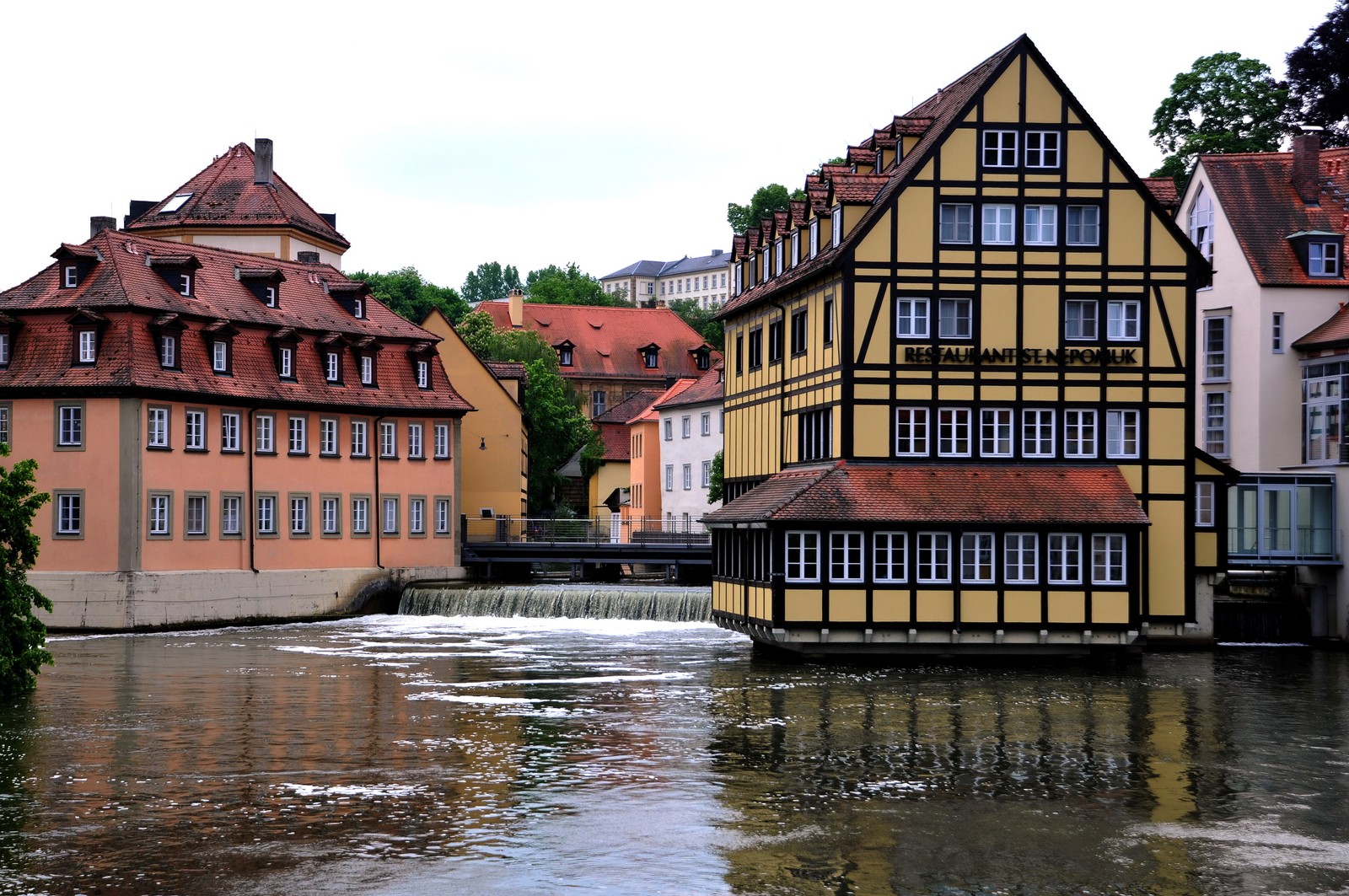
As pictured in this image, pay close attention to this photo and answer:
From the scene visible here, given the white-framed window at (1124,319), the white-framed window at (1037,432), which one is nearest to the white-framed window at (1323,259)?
the white-framed window at (1124,319)

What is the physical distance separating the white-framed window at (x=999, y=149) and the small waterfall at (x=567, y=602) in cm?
1754

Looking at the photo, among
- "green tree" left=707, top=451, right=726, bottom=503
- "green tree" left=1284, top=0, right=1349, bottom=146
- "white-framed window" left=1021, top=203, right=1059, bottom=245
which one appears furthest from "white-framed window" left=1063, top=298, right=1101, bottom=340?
"green tree" left=707, top=451, right=726, bottom=503

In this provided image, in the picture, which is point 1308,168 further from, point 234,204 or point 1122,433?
point 234,204

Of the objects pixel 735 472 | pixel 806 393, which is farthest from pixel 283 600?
pixel 806 393

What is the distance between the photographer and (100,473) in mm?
55062

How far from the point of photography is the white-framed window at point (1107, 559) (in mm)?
42688

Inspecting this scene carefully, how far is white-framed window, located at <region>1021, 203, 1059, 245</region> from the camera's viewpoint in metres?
44.9

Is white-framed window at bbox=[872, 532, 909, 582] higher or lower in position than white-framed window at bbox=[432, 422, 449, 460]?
lower

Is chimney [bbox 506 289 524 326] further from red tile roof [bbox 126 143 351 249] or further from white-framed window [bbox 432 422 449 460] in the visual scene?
Result: white-framed window [bbox 432 422 449 460]

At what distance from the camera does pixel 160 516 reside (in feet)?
184

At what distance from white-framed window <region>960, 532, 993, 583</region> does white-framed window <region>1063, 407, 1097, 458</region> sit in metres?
4.06

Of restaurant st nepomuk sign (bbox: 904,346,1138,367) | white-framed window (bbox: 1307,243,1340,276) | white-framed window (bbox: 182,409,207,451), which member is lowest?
white-framed window (bbox: 182,409,207,451)

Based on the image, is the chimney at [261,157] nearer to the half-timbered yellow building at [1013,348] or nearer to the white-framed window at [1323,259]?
the half-timbered yellow building at [1013,348]

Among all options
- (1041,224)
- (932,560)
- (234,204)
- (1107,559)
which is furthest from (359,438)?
(1107,559)
